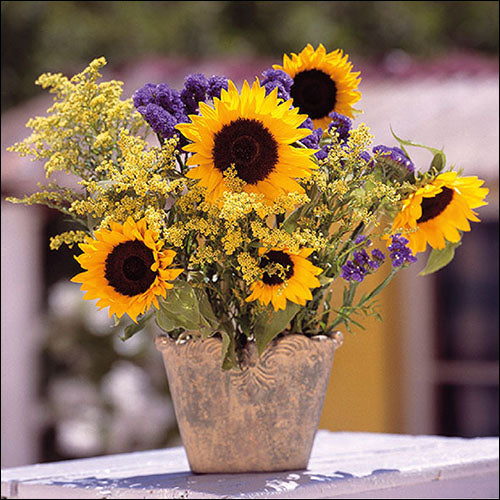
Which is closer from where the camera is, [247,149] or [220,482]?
[247,149]

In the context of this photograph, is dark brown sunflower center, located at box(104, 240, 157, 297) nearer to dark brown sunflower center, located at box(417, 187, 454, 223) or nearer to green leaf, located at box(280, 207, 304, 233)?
green leaf, located at box(280, 207, 304, 233)

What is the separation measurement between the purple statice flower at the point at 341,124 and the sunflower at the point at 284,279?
0.19 m

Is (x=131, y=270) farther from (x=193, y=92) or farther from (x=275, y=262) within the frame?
(x=193, y=92)

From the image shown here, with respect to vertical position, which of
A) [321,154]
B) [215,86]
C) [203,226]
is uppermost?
[215,86]

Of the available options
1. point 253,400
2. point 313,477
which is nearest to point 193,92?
point 253,400

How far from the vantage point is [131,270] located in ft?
3.68

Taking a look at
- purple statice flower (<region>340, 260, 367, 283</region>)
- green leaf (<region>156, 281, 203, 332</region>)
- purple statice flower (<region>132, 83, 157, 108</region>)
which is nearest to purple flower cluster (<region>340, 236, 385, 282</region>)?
purple statice flower (<region>340, 260, 367, 283</region>)

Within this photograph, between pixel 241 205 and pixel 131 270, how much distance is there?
0.15 m

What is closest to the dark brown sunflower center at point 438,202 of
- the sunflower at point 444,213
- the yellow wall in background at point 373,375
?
the sunflower at point 444,213

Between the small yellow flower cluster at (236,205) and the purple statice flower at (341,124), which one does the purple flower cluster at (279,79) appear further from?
the small yellow flower cluster at (236,205)

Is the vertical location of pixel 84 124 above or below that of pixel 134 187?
above

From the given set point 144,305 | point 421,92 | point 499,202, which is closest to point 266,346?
point 144,305

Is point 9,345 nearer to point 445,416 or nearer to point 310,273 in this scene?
point 445,416

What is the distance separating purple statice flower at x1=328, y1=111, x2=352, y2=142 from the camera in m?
1.29
